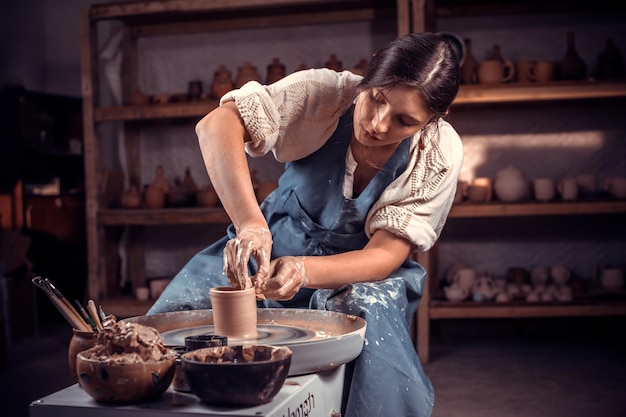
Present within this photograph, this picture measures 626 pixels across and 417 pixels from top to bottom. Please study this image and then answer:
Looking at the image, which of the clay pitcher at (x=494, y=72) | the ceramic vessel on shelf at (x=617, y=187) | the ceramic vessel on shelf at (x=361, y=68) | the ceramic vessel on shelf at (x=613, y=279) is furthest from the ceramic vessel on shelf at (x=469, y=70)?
the ceramic vessel on shelf at (x=613, y=279)

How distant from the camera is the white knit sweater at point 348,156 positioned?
74.3 inches

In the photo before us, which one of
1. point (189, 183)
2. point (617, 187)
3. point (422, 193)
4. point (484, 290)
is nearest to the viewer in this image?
point (422, 193)

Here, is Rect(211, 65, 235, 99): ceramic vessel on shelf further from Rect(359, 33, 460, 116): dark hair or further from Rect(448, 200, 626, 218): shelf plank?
Rect(359, 33, 460, 116): dark hair

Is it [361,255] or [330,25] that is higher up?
[330,25]

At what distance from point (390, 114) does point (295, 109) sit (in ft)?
1.09

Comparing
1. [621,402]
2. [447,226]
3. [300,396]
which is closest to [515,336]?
[447,226]

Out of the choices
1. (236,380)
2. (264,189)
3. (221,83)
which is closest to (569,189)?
(264,189)

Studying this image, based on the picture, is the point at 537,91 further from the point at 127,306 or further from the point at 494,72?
the point at 127,306

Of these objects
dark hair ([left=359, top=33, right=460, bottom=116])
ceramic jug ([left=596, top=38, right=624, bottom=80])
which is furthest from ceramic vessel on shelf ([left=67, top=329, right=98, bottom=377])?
ceramic jug ([left=596, top=38, right=624, bottom=80])

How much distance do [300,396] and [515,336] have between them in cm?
330

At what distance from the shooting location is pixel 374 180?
1930 mm

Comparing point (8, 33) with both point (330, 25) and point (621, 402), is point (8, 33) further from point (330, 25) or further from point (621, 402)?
point (621, 402)

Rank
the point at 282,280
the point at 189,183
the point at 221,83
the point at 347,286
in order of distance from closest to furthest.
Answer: the point at 282,280 < the point at 347,286 < the point at 221,83 < the point at 189,183

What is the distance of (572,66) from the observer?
3775 millimetres
